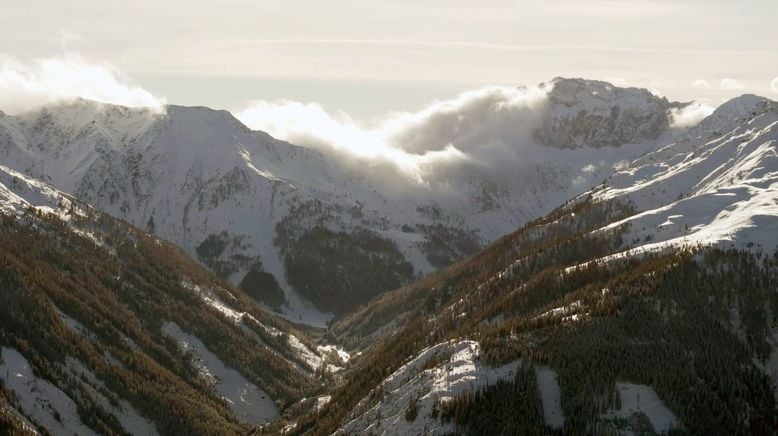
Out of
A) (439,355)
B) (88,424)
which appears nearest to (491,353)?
(439,355)

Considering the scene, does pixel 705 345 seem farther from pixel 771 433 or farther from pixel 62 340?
pixel 62 340

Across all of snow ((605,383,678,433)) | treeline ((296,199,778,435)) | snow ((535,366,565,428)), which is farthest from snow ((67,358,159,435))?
snow ((605,383,678,433))

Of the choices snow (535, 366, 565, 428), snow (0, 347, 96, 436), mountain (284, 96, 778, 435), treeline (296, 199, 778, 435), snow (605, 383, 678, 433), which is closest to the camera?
snow (605, 383, 678, 433)

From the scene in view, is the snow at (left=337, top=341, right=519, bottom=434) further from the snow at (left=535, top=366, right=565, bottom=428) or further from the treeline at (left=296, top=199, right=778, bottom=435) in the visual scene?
the snow at (left=535, top=366, right=565, bottom=428)

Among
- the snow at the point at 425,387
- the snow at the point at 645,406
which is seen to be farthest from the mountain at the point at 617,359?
the snow at the point at 425,387

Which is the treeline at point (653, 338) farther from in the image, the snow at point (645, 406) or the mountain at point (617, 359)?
the snow at point (645, 406)

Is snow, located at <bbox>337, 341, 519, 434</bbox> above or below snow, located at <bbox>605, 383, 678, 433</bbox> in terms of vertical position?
below

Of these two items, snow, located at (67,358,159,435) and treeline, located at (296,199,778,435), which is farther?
snow, located at (67,358,159,435)
